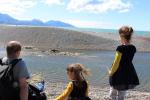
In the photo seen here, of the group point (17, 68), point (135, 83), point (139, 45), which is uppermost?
point (17, 68)

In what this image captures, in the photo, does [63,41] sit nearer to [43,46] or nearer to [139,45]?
[43,46]

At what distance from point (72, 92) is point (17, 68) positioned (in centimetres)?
123

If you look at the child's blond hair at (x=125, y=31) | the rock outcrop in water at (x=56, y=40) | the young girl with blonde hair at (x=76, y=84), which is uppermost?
the child's blond hair at (x=125, y=31)

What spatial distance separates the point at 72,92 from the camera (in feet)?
23.6

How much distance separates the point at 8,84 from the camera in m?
6.35

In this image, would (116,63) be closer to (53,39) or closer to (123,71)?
(123,71)

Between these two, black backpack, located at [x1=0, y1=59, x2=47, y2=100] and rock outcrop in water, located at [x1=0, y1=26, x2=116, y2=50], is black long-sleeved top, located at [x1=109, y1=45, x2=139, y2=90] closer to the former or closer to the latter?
black backpack, located at [x1=0, y1=59, x2=47, y2=100]

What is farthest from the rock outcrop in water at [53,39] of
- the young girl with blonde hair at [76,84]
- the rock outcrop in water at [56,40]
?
the young girl with blonde hair at [76,84]

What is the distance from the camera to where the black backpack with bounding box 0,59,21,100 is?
6340mm

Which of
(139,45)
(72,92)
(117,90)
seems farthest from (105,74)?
(139,45)

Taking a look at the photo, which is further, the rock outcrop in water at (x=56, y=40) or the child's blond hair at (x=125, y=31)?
the rock outcrop in water at (x=56, y=40)

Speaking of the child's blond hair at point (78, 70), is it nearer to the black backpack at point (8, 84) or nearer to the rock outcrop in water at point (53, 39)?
the black backpack at point (8, 84)

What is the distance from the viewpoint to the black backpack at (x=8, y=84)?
250 inches

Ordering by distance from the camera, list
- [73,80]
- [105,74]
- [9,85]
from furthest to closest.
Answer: [105,74]
[73,80]
[9,85]
